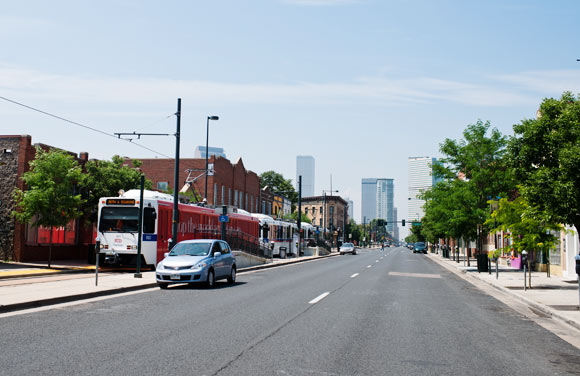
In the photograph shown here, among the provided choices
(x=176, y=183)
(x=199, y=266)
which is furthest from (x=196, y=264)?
(x=176, y=183)

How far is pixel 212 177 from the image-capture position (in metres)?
58.2

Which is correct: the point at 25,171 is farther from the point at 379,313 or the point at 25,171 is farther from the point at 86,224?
the point at 379,313

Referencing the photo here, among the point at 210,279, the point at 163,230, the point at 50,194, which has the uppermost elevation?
the point at 50,194

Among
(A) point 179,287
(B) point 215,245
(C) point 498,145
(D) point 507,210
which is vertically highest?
(C) point 498,145

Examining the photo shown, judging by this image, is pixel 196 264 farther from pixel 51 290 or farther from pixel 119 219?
pixel 119 219

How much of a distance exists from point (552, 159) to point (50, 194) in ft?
69.6

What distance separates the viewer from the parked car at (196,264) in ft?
57.7

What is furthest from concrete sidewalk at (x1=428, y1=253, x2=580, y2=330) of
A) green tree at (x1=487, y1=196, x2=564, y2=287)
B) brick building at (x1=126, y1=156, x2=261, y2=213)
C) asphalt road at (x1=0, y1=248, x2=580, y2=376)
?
brick building at (x1=126, y1=156, x2=261, y2=213)

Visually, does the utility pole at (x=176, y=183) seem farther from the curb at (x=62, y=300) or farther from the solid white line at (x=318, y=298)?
the solid white line at (x=318, y=298)

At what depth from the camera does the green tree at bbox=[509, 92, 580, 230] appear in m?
14.7

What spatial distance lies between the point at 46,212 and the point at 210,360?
71.1 ft

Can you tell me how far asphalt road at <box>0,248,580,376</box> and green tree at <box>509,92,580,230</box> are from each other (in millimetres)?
3225

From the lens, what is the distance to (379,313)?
12.4 meters

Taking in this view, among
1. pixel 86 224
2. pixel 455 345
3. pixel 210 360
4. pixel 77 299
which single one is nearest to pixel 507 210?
pixel 455 345
